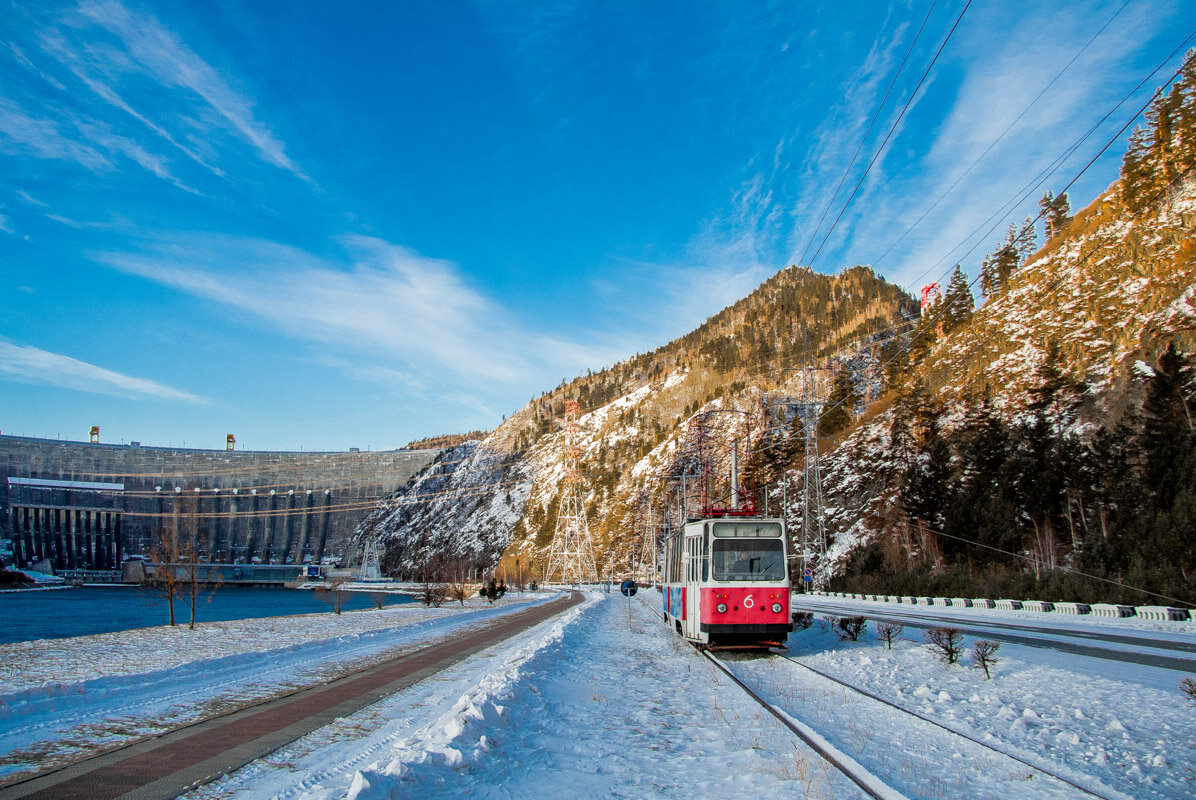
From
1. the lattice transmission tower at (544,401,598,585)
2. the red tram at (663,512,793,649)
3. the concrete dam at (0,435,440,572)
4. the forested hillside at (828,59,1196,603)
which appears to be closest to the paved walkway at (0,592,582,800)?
the red tram at (663,512,793,649)

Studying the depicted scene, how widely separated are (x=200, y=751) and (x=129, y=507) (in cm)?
20546

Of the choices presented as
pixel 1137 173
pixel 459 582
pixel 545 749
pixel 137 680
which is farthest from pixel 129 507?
pixel 1137 173

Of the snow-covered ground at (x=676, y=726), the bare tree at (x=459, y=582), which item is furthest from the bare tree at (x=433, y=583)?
the snow-covered ground at (x=676, y=726)

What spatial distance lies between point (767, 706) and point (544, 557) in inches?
5099

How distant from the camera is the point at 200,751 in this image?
8203 millimetres

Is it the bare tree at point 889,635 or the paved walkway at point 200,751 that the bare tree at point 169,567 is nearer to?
the paved walkway at point 200,751

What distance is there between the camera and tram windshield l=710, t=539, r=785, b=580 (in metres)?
17.3

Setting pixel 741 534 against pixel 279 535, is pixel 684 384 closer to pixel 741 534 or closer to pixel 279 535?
pixel 279 535

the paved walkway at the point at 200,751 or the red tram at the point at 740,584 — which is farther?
the red tram at the point at 740,584

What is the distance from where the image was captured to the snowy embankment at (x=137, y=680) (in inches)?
364

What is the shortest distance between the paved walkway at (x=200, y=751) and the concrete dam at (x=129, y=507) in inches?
5719

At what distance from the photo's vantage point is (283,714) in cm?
1055

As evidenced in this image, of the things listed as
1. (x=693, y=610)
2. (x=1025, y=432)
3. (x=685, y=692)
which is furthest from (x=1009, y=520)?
(x=685, y=692)

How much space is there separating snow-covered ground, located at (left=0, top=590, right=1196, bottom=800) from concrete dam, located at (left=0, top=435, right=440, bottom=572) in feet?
472
